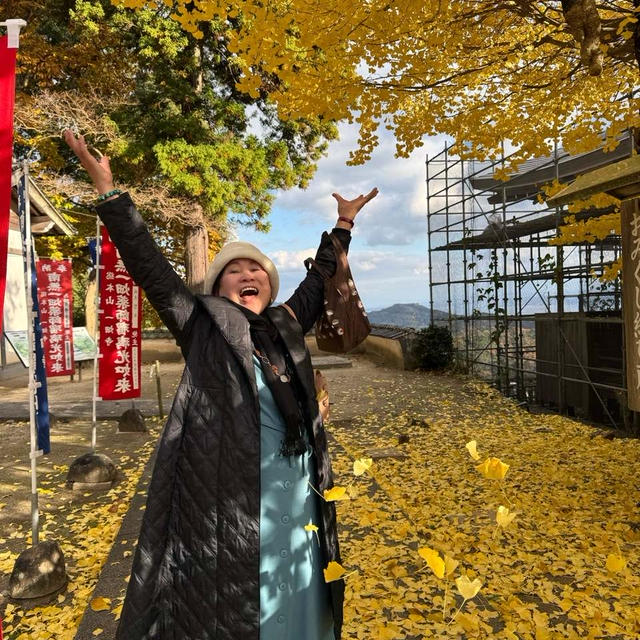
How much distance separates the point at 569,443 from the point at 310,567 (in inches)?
241

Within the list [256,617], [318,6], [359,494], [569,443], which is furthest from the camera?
[569,443]

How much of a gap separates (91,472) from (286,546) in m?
4.63

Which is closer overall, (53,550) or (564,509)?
(53,550)

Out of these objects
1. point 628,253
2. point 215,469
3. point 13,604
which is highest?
point 628,253

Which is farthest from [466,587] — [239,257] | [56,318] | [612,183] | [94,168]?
[56,318]

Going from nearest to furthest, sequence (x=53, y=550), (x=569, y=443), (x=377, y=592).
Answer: (x=377, y=592), (x=53, y=550), (x=569, y=443)

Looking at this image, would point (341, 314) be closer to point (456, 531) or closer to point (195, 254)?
point (456, 531)

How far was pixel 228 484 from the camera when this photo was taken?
1596mm

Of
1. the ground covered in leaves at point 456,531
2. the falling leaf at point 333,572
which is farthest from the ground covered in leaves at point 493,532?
the falling leaf at point 333,572

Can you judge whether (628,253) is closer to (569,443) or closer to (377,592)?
(377,592)

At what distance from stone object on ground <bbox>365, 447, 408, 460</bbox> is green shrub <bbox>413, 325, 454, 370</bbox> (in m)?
7.51

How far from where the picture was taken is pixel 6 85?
1713 millimetres

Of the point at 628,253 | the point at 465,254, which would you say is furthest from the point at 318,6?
the point at 465,254

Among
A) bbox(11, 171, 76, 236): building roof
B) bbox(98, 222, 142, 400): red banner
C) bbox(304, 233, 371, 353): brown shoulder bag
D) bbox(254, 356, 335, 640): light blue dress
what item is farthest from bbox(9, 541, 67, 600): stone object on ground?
bbox(11, 171, 76, 236): building roof
